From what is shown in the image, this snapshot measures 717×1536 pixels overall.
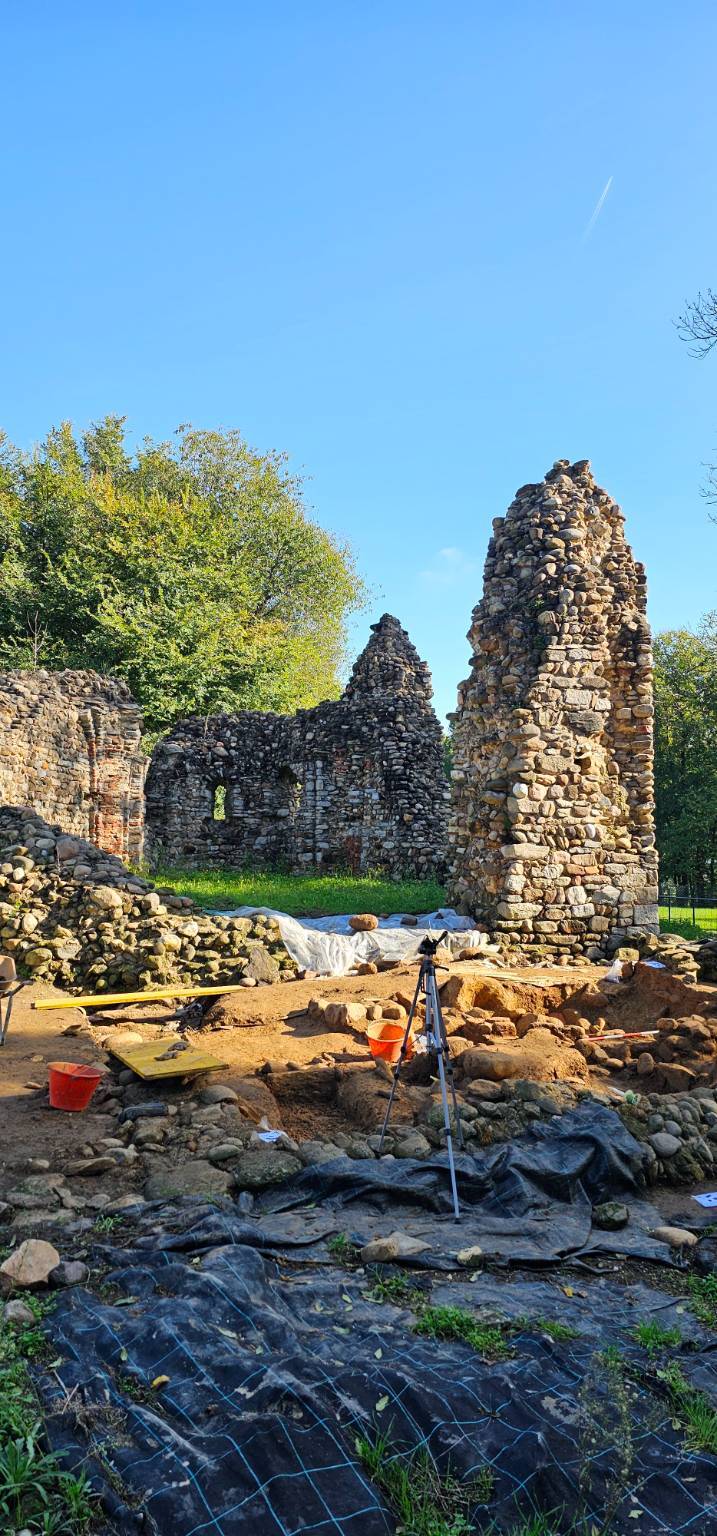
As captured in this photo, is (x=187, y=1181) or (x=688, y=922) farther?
(x=688, y=922)

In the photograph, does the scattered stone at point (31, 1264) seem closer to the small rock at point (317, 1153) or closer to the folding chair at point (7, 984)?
the small rock at point (317, 1153)

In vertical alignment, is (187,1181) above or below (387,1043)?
below

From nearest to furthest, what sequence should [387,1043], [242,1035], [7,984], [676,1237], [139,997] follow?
[676,1237] → [387,1043] → [7,984] → [242,1035] → [139,997]

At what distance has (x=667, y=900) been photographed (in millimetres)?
19672

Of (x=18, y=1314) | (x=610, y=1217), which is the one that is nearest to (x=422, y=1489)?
(x=18, y=1314)

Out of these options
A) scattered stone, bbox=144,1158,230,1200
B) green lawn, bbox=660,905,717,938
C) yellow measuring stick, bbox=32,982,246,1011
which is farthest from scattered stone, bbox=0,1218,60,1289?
green lawn, bbox=660,905,717,938

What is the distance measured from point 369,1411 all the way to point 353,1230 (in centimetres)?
151

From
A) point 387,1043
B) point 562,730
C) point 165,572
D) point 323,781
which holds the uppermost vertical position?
point 165,572

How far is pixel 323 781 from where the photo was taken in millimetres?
21750

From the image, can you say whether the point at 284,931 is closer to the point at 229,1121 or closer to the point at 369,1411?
the point at 229,1121

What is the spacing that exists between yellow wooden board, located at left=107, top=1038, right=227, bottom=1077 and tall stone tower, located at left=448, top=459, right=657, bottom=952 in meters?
5.21

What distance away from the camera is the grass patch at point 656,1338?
3.17 metres

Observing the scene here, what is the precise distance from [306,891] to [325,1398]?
1328 cm

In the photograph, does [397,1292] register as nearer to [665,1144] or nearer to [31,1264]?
[31,1264]
